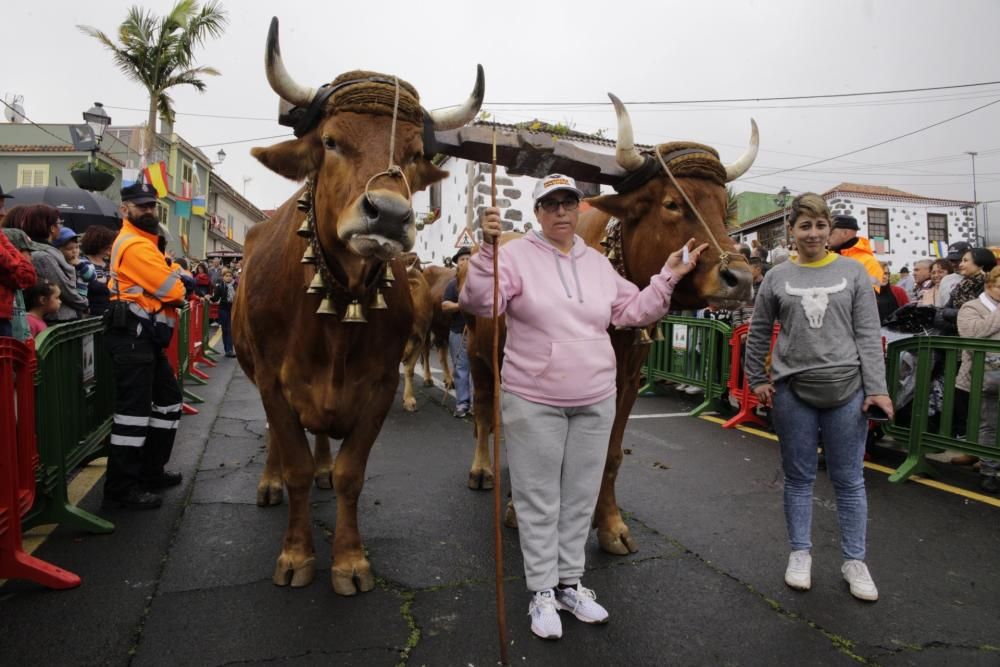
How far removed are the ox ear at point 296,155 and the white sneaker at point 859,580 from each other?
3444mm

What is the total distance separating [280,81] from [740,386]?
654 centimetres

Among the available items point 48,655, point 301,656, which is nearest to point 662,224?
point 301,656

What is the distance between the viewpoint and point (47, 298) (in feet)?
16.4

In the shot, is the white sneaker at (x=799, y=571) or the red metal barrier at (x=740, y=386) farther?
the red metal barrier at (x=740, y=386)

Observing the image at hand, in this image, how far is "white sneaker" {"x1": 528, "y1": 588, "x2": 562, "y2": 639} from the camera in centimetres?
279

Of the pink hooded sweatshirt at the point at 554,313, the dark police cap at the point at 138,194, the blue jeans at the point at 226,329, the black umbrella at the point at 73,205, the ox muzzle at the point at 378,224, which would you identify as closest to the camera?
the ox muzzle at the point at 378,224

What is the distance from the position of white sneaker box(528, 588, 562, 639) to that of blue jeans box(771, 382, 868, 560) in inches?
58.4

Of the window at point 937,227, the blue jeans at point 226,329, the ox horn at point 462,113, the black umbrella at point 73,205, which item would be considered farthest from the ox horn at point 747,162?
the window at point 937,227

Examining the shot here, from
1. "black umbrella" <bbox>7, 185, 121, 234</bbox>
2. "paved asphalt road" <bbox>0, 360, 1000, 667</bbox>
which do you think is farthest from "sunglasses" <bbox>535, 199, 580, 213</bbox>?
"black umbrella" <bbox>7, 185, 121, 234</bbox>

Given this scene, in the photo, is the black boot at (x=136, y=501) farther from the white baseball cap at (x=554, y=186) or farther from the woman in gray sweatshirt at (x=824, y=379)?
the woman in gray sweatshirt at (x=824, y=379)

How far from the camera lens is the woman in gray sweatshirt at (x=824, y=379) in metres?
3.25

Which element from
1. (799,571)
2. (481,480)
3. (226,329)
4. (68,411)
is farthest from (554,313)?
(226,329)

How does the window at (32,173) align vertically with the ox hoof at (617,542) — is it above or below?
above

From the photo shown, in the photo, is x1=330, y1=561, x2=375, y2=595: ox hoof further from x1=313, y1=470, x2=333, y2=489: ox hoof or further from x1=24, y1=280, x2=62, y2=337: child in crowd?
x1=24, y1=280, x2=62, y2=337: child in crowd
